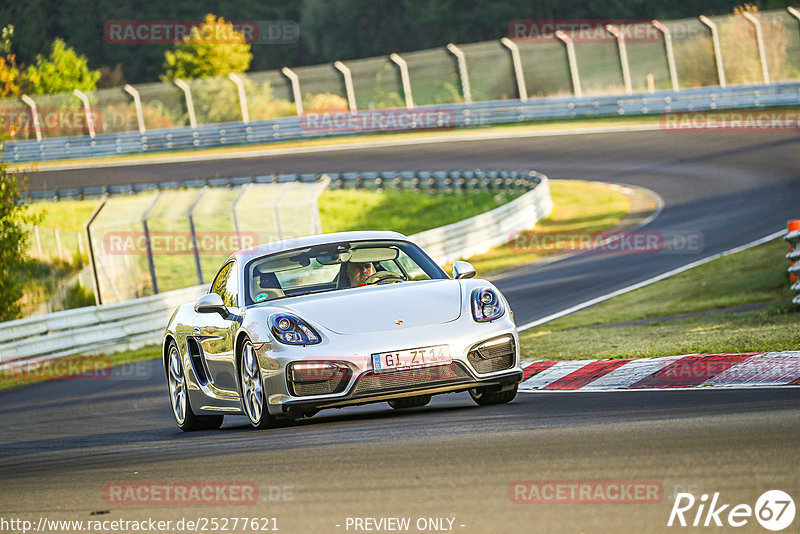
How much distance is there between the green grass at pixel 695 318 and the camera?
10.3 meters

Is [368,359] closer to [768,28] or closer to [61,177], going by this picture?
[768,28]

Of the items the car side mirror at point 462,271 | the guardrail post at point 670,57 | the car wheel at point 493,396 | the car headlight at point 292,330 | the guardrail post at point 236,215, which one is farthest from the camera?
the guardrail post at point 670,57

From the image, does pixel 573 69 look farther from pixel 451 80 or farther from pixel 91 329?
pixel 91 329

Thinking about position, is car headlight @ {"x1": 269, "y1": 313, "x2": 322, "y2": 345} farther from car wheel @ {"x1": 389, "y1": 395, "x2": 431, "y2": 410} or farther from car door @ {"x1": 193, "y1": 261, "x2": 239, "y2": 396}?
car wheel @ {"x1": 389, "y1": 395, "x2": 431, "y2": 410}

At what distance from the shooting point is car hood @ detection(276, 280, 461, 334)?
788 cm

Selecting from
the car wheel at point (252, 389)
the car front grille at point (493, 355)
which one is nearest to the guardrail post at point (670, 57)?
the car front grille at point (493, 355)

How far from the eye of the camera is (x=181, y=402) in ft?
32.1

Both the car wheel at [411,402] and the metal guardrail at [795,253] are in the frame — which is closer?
the car wheel at [411,402]

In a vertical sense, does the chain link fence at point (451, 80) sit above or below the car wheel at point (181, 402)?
above

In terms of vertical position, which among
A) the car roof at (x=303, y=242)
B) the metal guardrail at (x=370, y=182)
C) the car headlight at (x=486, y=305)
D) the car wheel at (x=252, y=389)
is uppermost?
the car roof at (x=303, y=242)

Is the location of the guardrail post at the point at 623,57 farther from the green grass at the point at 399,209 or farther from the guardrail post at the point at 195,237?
the guardrail post at the point at 195,237

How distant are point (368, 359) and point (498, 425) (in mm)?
1057

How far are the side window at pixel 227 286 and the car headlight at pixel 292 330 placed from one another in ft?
3.32

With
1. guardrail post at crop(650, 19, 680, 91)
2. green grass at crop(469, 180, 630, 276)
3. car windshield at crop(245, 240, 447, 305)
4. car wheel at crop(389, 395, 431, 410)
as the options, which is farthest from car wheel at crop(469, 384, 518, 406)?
guardrail post at crop(650, 19, 680, 91)
